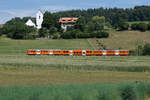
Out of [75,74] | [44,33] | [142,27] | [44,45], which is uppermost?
[142,27]

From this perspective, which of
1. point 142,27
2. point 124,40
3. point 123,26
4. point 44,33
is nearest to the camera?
point 124,40

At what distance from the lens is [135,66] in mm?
34469

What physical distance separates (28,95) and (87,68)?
73.7ft

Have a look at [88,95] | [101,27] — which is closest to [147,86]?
[88,95]

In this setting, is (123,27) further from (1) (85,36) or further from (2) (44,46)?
(2) (44,46)

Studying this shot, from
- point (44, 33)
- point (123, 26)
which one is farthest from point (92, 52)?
point (44, 33)

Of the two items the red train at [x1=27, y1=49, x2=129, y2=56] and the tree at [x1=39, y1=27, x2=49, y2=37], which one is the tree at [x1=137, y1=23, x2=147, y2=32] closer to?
the tree at [x1=39, y1=27, x2=49, y2=37]

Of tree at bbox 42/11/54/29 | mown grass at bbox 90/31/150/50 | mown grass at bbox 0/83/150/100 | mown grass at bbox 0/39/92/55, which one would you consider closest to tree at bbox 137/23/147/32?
mown grass at bbox 90/31/150/50

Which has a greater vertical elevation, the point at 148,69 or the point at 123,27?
the point at 123,27

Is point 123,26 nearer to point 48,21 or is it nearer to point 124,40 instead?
point 124,40

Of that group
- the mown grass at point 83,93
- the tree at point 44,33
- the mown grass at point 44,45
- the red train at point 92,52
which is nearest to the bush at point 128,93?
the mown grass at point 83,93

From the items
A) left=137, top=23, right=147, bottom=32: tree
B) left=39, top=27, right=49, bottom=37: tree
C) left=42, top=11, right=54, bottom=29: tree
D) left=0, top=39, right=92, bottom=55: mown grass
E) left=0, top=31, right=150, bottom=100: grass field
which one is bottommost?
left=0, top=31, right=150, bottom=100: grass field

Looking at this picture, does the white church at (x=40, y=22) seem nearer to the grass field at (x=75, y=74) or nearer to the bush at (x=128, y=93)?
the grass field at (x=75, y=74)

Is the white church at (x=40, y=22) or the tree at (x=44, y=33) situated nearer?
the tree at (x=44, y=33)
